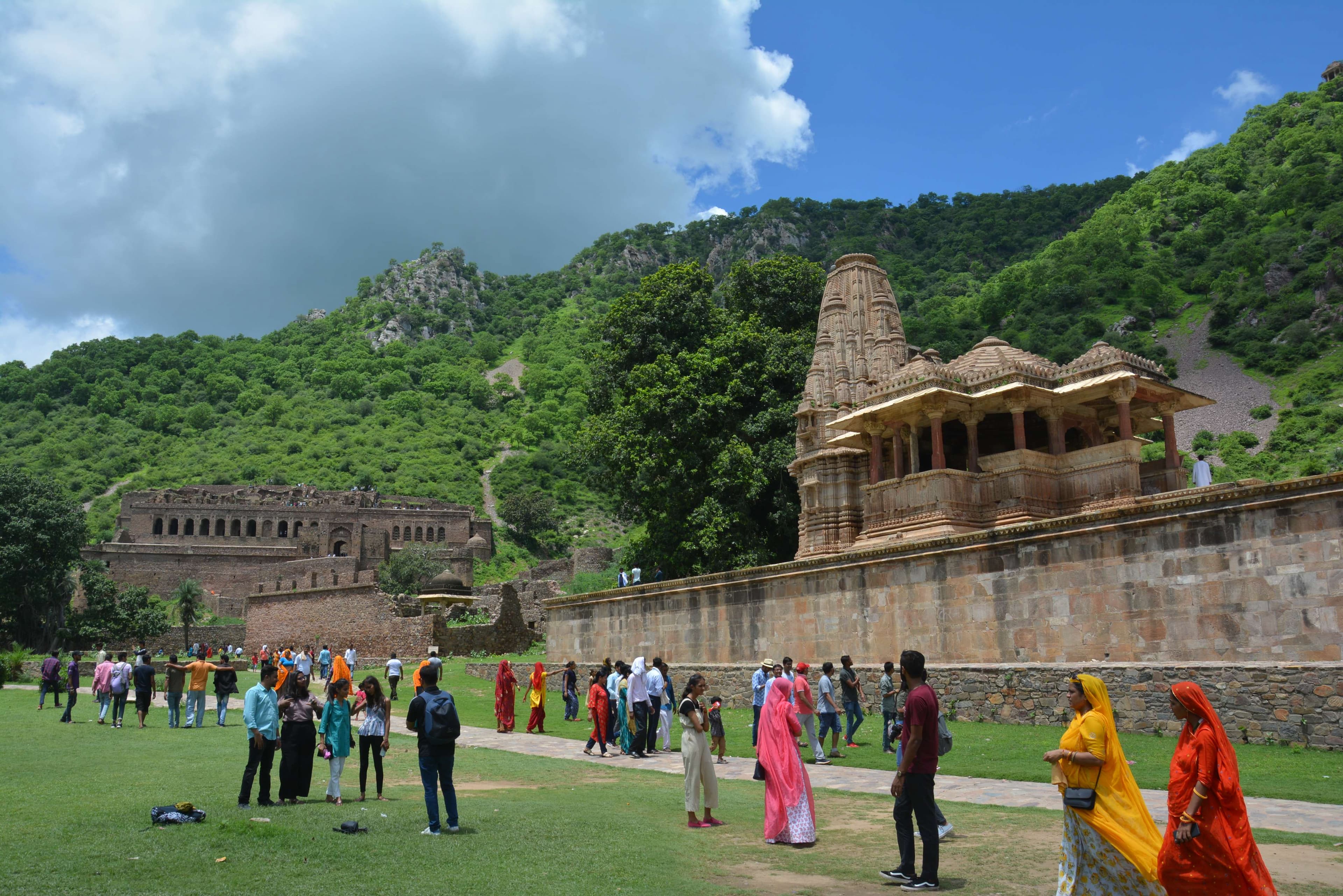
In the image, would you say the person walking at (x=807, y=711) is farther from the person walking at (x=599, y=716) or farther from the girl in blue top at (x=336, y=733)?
the girl in blue top at (x=336, y=733)

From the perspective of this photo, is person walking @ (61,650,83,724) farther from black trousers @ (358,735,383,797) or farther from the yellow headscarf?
the yellow headscarf

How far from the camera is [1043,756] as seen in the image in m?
10.6

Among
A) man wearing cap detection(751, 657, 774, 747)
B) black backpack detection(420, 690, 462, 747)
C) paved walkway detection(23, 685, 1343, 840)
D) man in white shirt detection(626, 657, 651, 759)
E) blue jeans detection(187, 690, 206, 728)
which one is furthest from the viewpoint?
blue jeans detection(187, 690, 206, 728)

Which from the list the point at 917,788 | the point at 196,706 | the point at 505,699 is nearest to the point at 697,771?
the point at 917,788

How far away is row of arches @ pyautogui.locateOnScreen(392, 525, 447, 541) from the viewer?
3054 inches

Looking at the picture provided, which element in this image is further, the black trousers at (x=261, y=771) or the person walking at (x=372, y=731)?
the person walking at (x=372, y=731)

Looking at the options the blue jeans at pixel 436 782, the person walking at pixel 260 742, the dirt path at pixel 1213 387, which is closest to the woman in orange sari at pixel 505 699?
the person walking at pixel 260 742

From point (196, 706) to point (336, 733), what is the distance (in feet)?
30.9

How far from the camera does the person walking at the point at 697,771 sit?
26.8 feet

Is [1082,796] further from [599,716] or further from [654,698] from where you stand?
[654,698]

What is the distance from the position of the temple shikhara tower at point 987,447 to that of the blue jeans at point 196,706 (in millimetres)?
11711

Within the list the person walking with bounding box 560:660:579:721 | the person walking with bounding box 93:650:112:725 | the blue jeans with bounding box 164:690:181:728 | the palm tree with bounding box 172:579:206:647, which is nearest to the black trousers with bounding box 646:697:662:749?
the person walking with bounding box 560:660:579:721

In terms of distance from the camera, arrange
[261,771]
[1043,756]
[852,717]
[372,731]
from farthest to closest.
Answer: [852,717]
[1043,756]
[372,731]
[261,771]

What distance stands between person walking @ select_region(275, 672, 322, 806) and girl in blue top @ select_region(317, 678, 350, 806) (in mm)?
149
